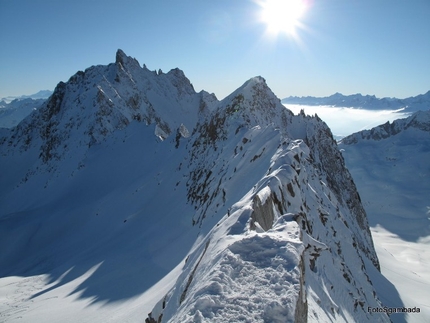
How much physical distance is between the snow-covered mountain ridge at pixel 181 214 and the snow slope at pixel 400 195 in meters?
A: 9.03

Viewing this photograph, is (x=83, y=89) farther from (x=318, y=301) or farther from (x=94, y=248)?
(x=318, y=301)

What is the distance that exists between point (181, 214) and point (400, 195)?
132 meters

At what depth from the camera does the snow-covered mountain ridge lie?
22.5ft

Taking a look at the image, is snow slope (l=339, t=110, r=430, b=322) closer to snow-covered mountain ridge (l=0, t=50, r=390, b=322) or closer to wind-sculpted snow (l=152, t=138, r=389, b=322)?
snow-covered mountain ridge (l=0, t=50, r=390, b=322)

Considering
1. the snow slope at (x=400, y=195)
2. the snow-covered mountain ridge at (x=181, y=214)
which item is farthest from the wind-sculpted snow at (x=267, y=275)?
the snow slope at (x=400, y=195)

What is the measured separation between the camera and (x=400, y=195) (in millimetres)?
A: 124875

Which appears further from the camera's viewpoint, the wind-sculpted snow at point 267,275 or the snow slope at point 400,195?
the snow slope at point 400,195

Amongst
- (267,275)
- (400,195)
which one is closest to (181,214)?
(267,275)

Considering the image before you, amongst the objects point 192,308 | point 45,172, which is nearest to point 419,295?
point 192,308

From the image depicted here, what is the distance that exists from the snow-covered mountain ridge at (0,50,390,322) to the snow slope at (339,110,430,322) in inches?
355

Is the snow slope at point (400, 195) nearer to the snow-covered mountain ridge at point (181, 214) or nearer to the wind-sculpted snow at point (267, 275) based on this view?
the snow-covered mountain ridge at point (181, 214)

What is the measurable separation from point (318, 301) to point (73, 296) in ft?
62.5

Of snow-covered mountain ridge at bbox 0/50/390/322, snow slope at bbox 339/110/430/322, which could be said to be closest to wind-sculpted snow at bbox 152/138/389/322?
snow-covered mountain ridge at bbox 0/50/390/322

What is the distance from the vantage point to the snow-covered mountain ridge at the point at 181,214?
6855mm
